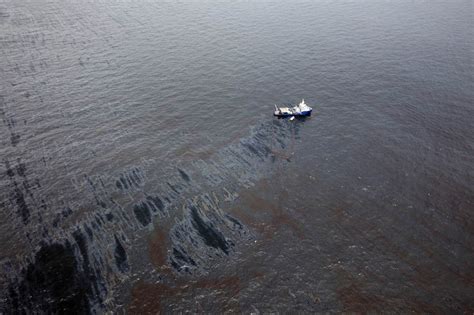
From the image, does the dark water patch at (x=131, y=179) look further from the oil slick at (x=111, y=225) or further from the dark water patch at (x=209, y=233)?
the dark water patch at (x=209, y=233)

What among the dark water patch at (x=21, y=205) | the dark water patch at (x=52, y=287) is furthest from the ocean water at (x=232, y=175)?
the dark water patch at (x=21, y=205)

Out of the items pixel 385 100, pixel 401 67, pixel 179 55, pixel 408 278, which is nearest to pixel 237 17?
pixel 179 55

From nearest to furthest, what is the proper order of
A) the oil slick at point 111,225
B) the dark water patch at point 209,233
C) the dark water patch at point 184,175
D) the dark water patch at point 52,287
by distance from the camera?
the dark water patch at point 52,287 < the oil slick at point 111,225 < the dark water patch at point 209,233 < the dark water patch at point 184,175

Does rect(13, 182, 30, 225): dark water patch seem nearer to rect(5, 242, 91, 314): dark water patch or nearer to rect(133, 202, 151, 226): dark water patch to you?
rect(5, 242, 91, 314): dark water patch

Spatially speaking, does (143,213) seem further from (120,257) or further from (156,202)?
(120,257)

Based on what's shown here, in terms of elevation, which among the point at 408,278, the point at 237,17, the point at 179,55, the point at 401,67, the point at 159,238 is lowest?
the point at 408,278

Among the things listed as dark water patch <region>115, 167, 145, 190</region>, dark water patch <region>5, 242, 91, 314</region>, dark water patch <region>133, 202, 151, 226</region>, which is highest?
dark water patch <region>115, 167, 145, 190</region>

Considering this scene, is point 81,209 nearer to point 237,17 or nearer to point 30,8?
point 237,17

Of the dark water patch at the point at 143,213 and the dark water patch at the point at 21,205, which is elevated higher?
the dark water patch at the point at 21,205

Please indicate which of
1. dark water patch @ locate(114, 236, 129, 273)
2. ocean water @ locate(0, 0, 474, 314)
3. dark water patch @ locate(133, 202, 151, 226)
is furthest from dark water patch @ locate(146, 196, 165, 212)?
dark water patch @ locate(114, 236, 129, 273)
